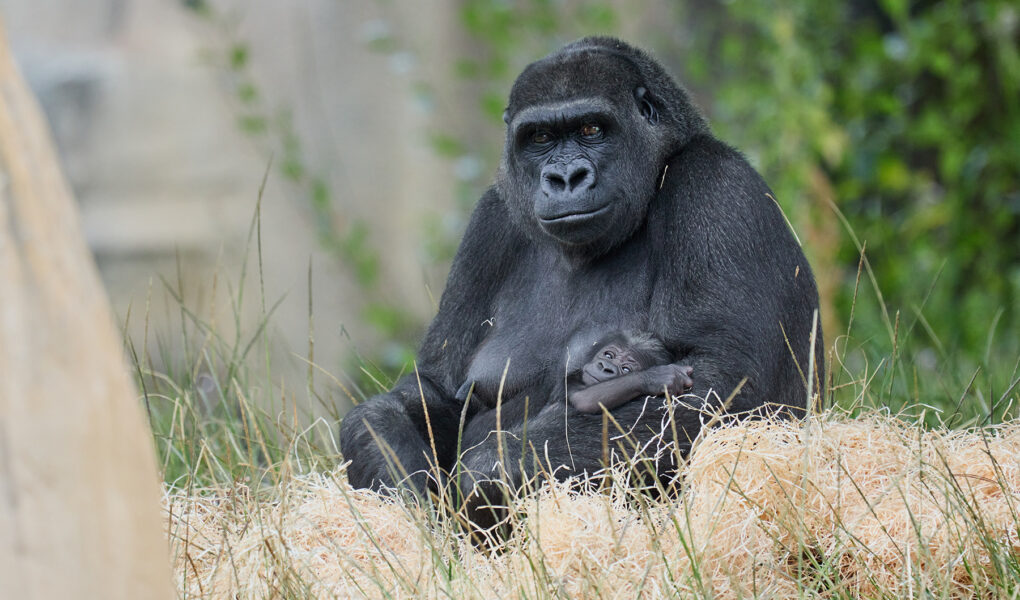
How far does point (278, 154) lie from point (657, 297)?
534 cm

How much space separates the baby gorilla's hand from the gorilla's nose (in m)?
0.57

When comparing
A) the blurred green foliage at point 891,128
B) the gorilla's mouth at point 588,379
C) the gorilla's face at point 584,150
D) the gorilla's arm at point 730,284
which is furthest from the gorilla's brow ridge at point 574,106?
the blurred green foliage at point 891,128

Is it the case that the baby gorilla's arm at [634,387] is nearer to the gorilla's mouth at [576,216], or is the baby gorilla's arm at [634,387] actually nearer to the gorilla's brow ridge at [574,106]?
the gorilla's mouth at [576,216]

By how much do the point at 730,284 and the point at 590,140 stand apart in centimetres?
62

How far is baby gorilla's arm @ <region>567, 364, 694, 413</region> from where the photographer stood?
120 inches

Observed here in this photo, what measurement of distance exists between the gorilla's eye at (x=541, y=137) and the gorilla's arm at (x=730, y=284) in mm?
377

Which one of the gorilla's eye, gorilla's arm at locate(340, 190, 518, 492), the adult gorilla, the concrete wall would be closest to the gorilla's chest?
the adult gorilla

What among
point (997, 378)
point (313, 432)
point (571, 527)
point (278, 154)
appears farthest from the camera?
point (278, 154)

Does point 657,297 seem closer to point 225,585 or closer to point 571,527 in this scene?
point 571,527

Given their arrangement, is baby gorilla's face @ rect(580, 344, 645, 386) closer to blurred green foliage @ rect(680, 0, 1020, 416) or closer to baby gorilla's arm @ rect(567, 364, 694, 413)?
baby gorilla's arm @ rect(567, 364, 694, 413)

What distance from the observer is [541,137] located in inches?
137

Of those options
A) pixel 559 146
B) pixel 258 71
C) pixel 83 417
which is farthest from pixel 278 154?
pixel 83 417

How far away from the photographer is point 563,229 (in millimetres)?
3293

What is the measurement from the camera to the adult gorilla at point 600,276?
315 cm
